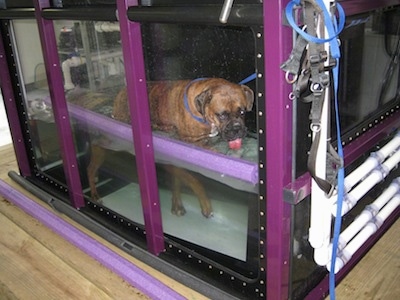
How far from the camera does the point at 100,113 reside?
1853 mm

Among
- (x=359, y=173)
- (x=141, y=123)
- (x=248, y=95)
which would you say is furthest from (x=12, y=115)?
(x=359, y=173)

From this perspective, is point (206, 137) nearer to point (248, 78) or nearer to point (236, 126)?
point (236, 126)

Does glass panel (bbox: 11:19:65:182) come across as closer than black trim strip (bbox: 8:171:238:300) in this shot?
No

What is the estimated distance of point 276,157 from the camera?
1122 mm

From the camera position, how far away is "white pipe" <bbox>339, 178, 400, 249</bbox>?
1.35m

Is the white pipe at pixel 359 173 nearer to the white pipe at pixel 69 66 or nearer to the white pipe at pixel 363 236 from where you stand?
the white pipe at pixel 363 236

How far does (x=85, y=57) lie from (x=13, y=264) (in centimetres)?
98

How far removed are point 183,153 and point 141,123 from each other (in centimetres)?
20

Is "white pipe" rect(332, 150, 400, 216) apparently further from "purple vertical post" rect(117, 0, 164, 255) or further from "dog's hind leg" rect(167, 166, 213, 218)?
"purple vertical post" rect(117, 0, 164, 255)

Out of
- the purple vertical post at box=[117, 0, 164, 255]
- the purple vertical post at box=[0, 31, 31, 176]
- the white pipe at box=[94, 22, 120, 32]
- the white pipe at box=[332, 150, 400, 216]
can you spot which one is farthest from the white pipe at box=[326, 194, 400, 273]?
the purple vertical post at box=[0, 31, 31, 176]

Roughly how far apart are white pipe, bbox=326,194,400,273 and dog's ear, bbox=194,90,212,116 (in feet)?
2.29

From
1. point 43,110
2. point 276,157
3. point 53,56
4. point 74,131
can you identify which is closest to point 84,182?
point 74,131

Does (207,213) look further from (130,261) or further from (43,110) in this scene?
(43,110)

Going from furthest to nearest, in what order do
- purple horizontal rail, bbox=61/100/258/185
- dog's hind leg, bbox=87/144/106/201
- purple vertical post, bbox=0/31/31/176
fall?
purple vertical post, bbox=0/31/31/176
dog's hind leg, bbox=87/144/106/201
purple horizontal rail, bbox=61/100/258/185
